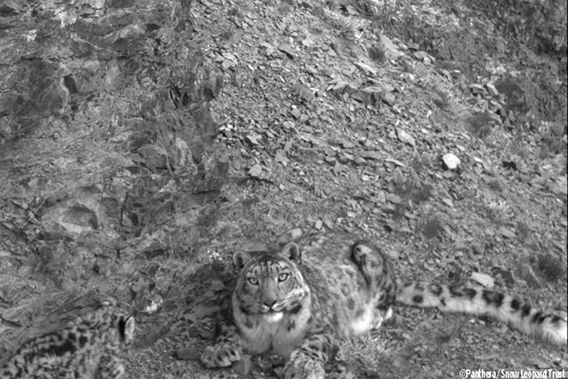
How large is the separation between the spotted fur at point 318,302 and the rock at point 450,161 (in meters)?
3.58

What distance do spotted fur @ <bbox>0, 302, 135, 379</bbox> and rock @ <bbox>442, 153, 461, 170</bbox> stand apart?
7728 mm

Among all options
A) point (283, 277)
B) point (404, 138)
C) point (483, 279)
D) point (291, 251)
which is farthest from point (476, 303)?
point (404, 138)

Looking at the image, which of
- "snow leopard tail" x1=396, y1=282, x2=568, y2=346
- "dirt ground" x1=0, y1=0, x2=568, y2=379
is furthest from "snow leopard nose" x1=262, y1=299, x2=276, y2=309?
"snow leopard tail" x1=396, y1=282, x2=568, y2=346

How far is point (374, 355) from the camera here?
1191cm

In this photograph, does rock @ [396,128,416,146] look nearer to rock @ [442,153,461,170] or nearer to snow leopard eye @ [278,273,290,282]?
rock @ [442,153,461,170]

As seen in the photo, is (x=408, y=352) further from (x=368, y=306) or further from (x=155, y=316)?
(x=155, y=316)

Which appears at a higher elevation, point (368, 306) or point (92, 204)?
point (92, 204)

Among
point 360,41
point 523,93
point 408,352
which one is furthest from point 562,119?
point 408,352

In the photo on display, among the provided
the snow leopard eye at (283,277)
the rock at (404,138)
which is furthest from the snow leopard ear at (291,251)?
the rock at (404,138)

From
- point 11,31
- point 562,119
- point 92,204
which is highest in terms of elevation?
point 11,31

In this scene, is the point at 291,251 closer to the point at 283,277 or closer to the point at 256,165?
the point at 283,277

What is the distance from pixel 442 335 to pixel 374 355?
137cm

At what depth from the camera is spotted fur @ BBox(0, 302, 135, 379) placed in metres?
9.64

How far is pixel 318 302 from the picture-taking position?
479 inches
